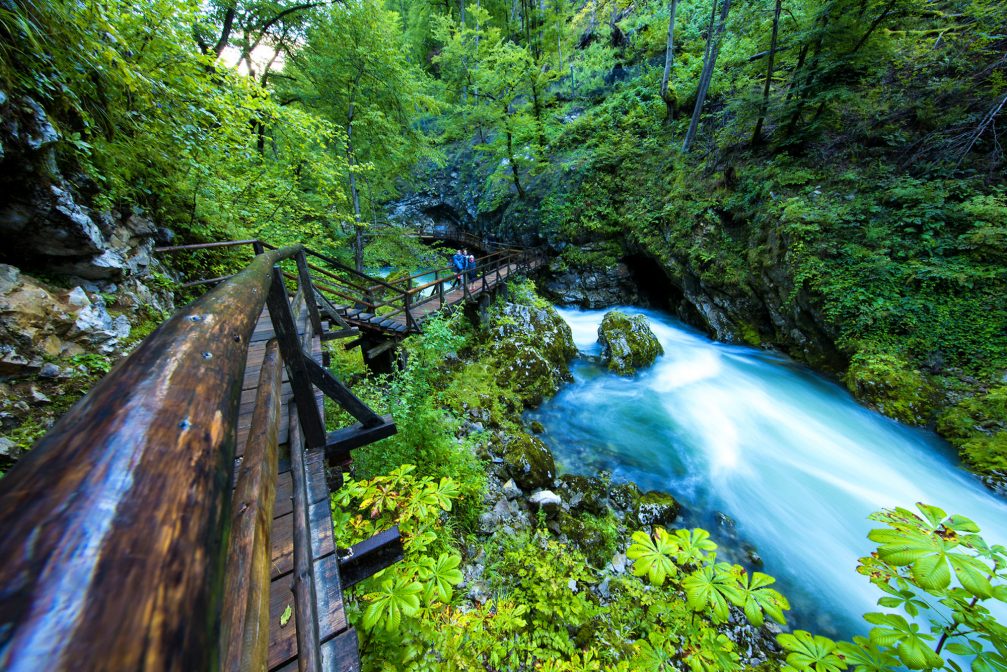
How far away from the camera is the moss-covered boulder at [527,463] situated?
530 centimetres

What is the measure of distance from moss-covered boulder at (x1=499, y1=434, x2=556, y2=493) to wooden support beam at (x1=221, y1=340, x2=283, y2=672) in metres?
4.48

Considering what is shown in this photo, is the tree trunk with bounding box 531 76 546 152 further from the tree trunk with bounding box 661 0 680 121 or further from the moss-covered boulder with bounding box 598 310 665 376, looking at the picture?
the moss-covered boulder with bounding box 598 310 665 376

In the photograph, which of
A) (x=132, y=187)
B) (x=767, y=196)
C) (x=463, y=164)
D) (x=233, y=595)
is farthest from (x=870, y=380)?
(x=463, y=164)

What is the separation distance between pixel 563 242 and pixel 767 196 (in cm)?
744

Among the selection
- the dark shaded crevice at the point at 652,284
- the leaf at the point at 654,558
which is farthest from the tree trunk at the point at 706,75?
the leaf at the point at 654,558

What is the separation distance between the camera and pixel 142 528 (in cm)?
36

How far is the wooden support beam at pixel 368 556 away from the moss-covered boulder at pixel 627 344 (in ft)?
27.6

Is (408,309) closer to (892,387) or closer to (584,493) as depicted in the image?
(584,493)

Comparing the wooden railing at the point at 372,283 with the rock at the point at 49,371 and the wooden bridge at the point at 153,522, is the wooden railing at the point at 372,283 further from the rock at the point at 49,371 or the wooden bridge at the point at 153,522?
the rock at the point at 49,371

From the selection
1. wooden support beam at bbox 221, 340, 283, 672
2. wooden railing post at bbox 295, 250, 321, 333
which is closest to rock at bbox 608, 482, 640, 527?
wooden railing post at bbox 295, 250, 321, 333

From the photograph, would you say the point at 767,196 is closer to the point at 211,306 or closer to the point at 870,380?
the point at 870,380

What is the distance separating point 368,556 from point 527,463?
3789 mm

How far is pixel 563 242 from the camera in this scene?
52.0 ft

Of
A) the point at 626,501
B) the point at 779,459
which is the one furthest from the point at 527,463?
the point at 779,459
